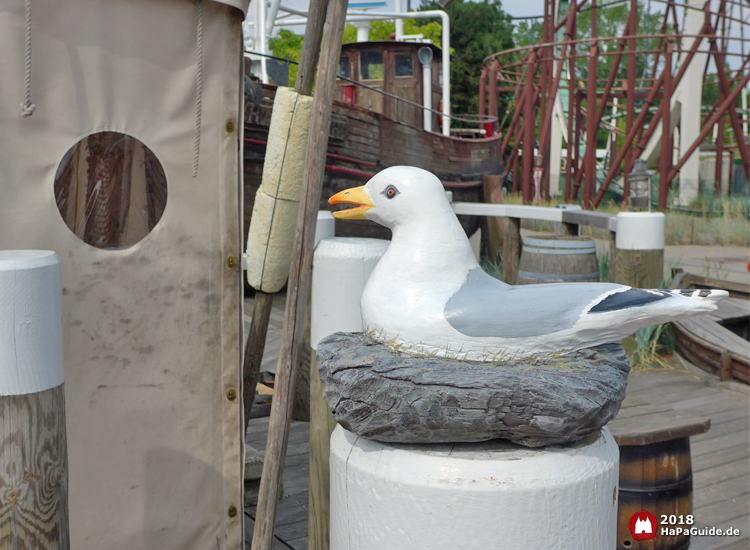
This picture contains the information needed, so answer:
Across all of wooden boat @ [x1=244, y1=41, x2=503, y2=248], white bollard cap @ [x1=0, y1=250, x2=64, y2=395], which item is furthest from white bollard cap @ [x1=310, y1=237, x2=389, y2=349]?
wooden boat @ [x1=244, y1=41, x2=503, y2=248]

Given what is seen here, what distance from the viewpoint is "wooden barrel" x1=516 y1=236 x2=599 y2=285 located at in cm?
451

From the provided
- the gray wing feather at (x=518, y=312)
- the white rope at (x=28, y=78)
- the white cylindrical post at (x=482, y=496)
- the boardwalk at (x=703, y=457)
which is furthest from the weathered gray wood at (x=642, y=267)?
the white rope at (x=28, y=78)

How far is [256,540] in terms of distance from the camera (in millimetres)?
1852

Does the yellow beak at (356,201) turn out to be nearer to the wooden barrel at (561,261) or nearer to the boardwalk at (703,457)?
the boardwalk at (703,457)

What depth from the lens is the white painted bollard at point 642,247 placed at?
16.0 ft

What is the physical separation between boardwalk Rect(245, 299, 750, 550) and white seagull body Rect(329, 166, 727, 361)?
4.42 ft

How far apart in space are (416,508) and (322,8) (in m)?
1.46

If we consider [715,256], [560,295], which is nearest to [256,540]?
[560,295]

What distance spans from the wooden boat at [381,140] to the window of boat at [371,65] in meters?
0.01

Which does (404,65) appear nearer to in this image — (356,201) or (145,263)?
(145,263)

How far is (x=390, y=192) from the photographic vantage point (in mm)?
1777

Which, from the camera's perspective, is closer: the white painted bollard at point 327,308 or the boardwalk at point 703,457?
the white painted bollard at point 327,308

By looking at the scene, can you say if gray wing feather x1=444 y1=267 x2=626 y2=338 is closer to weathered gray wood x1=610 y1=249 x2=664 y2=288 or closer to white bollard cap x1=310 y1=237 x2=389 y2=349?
white bollard cap x1=310 y1=237 x2=389 y2=349

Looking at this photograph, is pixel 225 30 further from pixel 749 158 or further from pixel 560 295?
pixel 749 158
